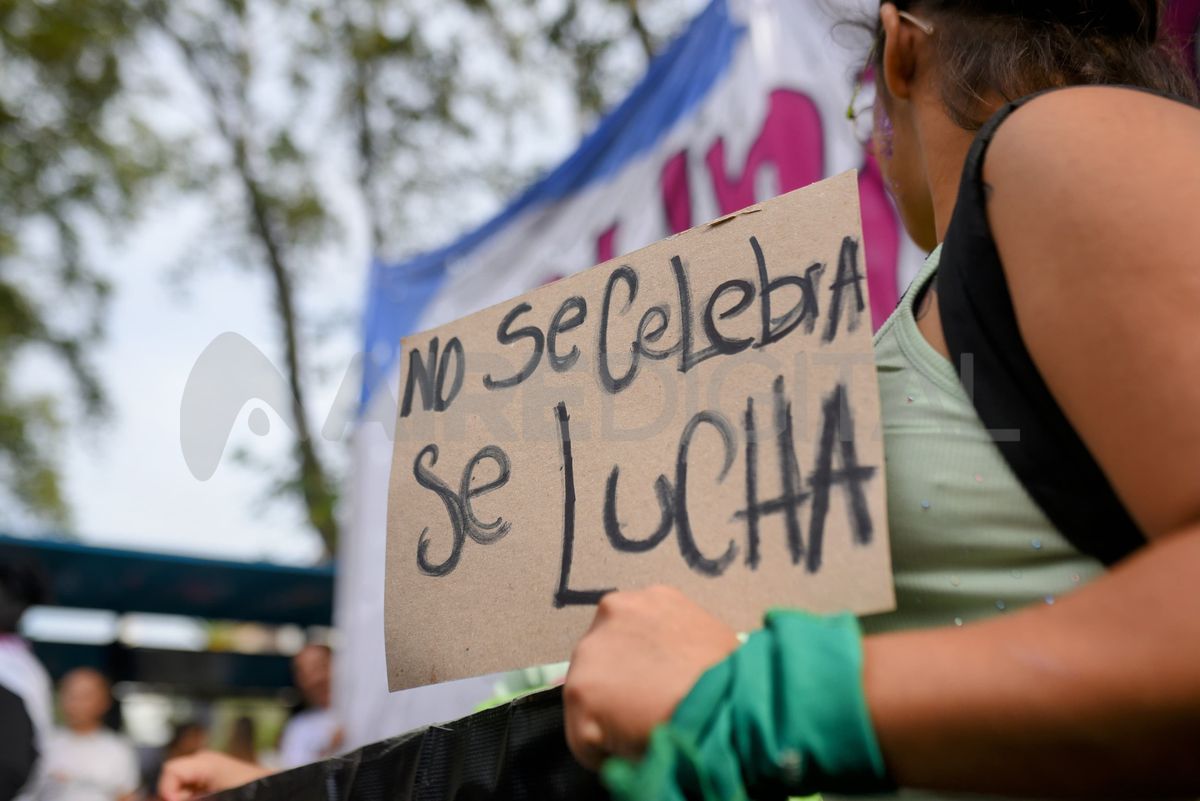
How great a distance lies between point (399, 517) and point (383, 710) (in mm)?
3653

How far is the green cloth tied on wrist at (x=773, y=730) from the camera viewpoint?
0.56m

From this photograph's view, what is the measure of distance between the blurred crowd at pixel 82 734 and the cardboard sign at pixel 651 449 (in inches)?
20.6

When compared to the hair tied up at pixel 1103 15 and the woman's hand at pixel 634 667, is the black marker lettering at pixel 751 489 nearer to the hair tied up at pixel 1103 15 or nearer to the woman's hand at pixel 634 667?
the woman's hand at pixel 634 667

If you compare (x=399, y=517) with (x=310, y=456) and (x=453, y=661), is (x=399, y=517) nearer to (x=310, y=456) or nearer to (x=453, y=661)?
(x=453, y=661)

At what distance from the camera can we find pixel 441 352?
1.04 metres

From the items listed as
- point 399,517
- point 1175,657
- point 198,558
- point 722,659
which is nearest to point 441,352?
point 399,517

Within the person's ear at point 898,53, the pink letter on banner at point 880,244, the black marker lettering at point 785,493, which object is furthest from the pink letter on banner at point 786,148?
the black marker lettering at point 785,493

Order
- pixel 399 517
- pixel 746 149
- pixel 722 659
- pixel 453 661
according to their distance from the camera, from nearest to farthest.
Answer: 1. pixel 722 659
2. pixel 453 661
3. pixel 399 517
4. pixel 746 149

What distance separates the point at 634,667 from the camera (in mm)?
634

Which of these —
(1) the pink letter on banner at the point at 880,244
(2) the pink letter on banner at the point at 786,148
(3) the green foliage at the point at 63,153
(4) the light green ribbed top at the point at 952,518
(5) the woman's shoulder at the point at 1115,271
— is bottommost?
(4) the light green ribbed top at the point at 952,518

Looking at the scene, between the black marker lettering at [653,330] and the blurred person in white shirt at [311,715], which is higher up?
the black marker lettering at [653,330]

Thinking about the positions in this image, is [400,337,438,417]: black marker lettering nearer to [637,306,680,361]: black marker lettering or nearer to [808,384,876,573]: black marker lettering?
[637,306,680,361]: black marker lettering

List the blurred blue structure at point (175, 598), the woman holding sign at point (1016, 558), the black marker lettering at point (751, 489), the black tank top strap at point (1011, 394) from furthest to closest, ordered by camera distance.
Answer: the blurred blue structure at point (175, 598)
the black marker lettering at point (751, 489)
the black tank top strap at point (1011, 394)
the woman holding sign at point (1016, 558)

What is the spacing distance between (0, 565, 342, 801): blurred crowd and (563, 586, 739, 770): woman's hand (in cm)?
76
